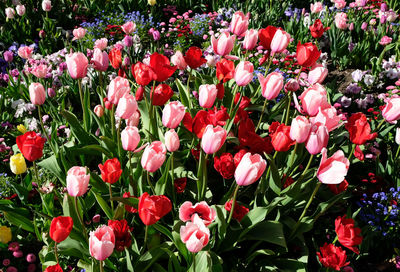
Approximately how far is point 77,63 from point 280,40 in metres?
1.07

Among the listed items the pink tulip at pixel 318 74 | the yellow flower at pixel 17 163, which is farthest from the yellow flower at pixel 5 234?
the pink tulip at pixel 318 74

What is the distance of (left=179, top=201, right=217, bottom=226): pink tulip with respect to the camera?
1.42 metres

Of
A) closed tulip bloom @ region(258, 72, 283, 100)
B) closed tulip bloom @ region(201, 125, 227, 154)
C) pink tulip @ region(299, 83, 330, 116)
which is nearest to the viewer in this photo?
closed tulip bloom @ region(201, 125, 227, 154)

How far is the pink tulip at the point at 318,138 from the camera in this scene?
1.50 m

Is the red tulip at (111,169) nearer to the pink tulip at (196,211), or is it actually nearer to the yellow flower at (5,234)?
the pink tulip at (196,211)

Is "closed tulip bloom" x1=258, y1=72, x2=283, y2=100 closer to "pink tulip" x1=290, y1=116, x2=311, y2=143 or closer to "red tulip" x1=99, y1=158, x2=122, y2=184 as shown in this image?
"pink tulip" x1=290, y1=116, x2=311, y2=143

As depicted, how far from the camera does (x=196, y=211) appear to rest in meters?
1.44

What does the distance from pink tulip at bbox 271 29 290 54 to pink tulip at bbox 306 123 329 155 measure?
65 centimetres

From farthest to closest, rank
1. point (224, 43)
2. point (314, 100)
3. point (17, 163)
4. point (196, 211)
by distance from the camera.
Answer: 1. point (224, 43)
2. point (17, 163)
3. point (314, 100)
4. point (196, 211)

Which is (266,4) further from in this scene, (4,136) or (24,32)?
(4,136)

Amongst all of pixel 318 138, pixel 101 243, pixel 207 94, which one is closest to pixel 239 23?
pixel 207 94

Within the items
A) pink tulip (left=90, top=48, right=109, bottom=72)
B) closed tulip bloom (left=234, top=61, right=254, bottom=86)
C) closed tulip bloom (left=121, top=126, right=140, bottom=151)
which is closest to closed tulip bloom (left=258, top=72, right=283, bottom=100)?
closed tulip bloom (left=234, top=61, right=254, bottom=86)

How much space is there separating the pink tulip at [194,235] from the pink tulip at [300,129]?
55 centimetres

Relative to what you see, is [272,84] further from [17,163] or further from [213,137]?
[17,163]
